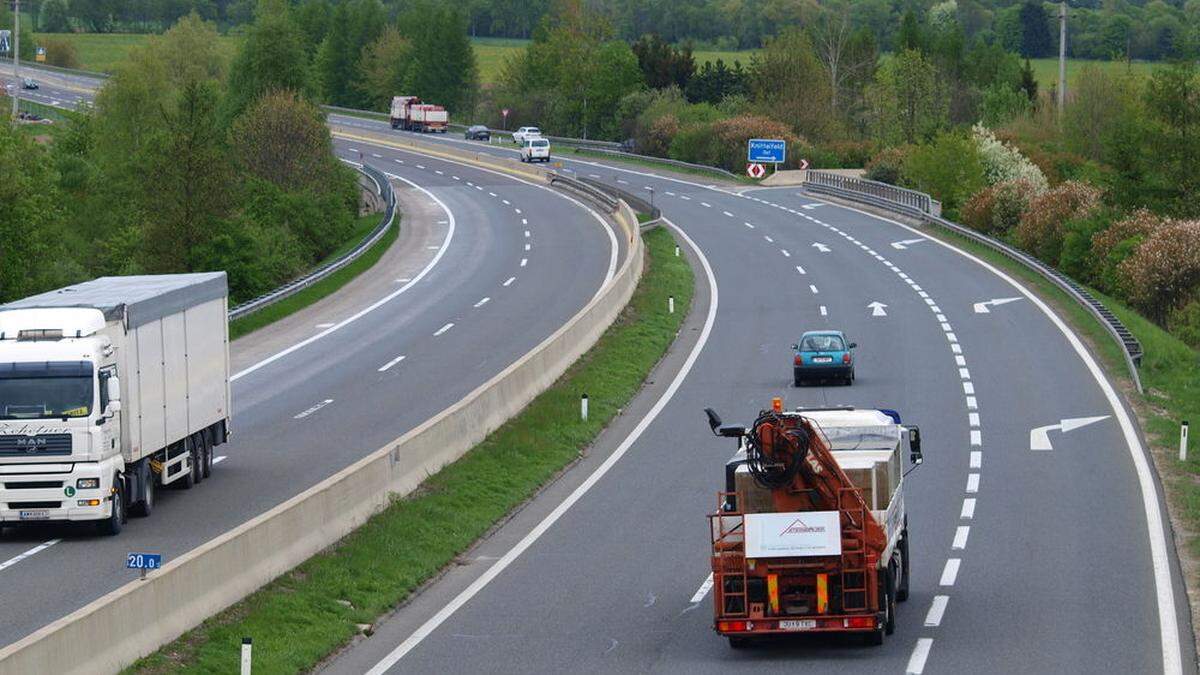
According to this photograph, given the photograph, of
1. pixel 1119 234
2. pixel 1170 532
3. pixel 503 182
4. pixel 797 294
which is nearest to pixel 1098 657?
pixel 1170 532

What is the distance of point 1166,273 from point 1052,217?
1345 centimetres

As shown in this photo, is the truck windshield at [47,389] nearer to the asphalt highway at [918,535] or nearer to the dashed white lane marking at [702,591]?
the asphalt highway at [918,535]

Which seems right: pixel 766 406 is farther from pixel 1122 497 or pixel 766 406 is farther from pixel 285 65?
pixel 285 65

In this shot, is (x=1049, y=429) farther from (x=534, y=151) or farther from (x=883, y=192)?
(x=534, y=151)

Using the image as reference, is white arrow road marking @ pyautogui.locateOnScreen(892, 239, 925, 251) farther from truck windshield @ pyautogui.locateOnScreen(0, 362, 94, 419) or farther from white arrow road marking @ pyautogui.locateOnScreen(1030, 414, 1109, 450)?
truck windshield @ pyautogui.locateOnScreen(0, 362, 94, 419)

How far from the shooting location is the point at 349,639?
2041cm

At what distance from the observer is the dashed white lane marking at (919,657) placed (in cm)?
1827

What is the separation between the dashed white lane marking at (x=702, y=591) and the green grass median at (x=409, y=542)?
3683mm

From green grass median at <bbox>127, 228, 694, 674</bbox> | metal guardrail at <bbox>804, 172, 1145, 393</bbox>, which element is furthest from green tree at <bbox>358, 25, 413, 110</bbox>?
green grass median at <bbox>127, 228, 694, 674</bbox>

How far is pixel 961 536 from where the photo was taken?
26031mm

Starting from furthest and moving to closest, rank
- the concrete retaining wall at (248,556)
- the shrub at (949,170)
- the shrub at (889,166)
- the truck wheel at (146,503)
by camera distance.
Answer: the shrub at (889,166), the shrub at (949,170), the truck wheel at (146,503), the concrete retaining wall at (248,556)

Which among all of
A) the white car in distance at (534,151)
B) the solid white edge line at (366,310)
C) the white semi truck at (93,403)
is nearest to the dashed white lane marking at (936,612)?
the white semi truck at (93,403)

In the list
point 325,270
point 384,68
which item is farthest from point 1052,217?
point 384,68

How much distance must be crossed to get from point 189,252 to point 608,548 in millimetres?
50558
